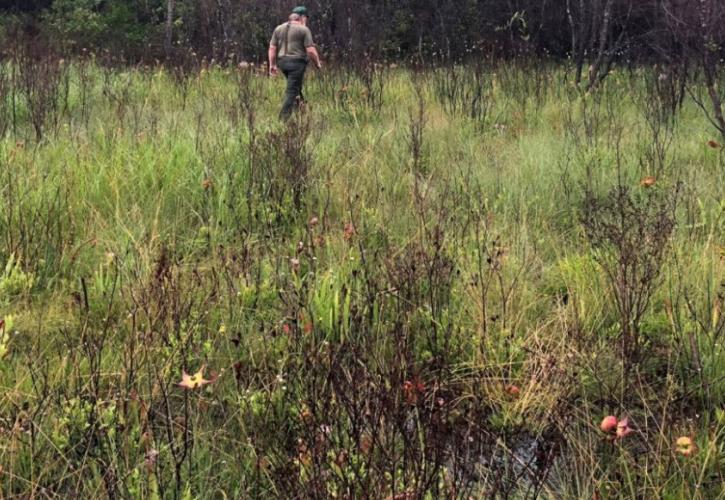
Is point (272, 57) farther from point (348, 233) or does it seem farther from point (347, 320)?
point (347, 320)

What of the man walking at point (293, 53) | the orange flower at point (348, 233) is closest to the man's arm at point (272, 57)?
the man walking at point (293, 53)

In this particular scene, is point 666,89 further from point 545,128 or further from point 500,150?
point 500,150

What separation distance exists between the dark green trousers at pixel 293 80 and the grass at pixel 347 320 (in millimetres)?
2622

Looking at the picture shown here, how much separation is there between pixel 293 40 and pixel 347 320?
254 inches

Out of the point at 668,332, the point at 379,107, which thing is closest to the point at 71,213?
the point at 668,332

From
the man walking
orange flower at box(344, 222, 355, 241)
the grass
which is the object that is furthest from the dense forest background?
orange flower at box(344, 222, 355, 241)

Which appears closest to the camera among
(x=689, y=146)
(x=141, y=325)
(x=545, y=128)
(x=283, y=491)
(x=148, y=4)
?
(x=283, y=491)

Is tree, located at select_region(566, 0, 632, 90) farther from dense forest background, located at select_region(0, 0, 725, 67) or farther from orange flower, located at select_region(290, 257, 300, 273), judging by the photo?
orange flower, located at select_region(290, 257, 300, 273)

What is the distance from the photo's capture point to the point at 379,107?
7059 millimetres

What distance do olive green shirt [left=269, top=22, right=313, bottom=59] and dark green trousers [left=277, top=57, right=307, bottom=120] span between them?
0.28 feet

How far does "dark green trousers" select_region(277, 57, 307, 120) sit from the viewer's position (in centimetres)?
767

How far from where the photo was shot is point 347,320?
8.25ft

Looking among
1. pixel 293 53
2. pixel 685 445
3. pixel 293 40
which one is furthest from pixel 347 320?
pixel 293 40

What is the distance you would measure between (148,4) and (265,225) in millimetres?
21175
